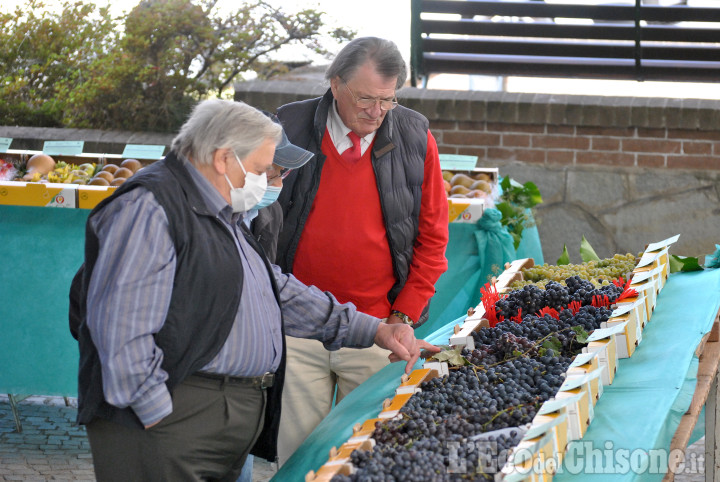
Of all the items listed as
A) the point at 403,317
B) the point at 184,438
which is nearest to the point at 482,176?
the point at 403,317

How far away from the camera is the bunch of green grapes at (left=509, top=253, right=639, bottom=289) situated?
135 inches

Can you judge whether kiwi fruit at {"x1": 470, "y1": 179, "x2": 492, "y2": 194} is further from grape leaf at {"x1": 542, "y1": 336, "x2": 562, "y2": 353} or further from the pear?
grape leaf at {"x1": 542, "y1": 336, "x2": 562, "y2": 353}

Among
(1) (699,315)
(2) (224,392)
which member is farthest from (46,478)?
(1) (699,315)

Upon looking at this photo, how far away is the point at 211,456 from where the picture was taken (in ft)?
7.19

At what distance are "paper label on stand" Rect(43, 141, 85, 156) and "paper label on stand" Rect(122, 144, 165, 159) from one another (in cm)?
34

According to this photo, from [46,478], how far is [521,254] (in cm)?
271

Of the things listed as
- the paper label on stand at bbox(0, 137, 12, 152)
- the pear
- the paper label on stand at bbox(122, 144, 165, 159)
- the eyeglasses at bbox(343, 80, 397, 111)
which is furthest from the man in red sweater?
the paper label on stand at bbox(0, 137, 12, 152)

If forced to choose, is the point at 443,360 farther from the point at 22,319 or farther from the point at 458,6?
the point at 458,6

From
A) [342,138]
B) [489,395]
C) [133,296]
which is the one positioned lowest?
[489,395]

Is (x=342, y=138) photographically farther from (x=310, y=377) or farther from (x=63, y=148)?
(x=63, y=148)

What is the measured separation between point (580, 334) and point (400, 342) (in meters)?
0.54

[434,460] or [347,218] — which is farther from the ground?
[347,218]

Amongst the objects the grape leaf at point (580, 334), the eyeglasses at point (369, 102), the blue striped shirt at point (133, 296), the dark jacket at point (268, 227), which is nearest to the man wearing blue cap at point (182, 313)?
the blue striped shirt at point (133, 296)

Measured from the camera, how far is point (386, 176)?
9.78 feet
